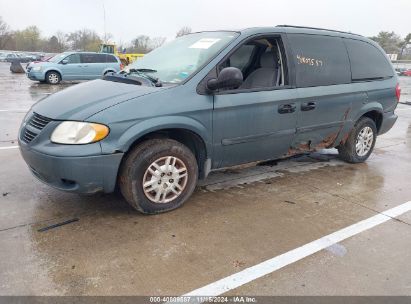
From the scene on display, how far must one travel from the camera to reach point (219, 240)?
10.5ft

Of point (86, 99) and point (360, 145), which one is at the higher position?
point (86, 99)

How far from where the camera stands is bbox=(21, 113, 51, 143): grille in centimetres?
331

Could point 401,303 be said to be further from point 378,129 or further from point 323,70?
point 378,129

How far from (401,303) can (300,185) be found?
7.15 ft

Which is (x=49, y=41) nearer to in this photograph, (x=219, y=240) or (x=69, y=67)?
(x=69, y=67)

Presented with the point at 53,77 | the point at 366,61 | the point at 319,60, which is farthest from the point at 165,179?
the point at 53,77

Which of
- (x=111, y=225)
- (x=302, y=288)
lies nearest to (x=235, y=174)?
(x=111, y=225)

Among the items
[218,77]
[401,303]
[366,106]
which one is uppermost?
[218,77]

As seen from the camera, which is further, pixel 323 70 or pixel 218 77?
pixel 323 70

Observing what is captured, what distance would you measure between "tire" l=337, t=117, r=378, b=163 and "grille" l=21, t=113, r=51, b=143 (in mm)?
4024

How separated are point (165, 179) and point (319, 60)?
8.15 ft

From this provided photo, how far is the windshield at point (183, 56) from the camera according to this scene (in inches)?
150

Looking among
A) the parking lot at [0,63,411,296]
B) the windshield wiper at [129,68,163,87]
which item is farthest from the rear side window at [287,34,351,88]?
the windshield wiper at [129,68,163,87]

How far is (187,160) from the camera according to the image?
12.0ft
